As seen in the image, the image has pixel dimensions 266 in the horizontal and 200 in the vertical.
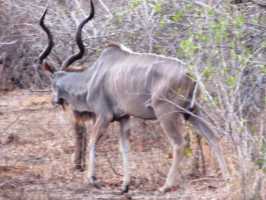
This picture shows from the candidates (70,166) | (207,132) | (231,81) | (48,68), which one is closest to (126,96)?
(207,132)

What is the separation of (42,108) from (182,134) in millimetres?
4736

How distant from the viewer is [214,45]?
5.91 metres

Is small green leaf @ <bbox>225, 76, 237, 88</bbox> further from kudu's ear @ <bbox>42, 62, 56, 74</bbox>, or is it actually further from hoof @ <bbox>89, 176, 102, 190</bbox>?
kudu's ear @ <bbox>42, 62, 56, 74</bbox>

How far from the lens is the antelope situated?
6.81 meters

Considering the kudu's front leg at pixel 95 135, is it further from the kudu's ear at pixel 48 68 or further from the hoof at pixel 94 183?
the kudu's ear at pixel 48 68

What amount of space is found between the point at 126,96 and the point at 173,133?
627 mm

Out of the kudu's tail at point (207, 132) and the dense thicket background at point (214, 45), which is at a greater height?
the dense thicket background at point (214, 45)

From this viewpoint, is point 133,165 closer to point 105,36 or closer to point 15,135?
point 105,36

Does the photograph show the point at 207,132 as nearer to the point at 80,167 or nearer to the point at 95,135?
the point at 95,135

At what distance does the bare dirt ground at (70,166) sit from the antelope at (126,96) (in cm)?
17

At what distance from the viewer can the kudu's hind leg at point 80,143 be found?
7949 mm

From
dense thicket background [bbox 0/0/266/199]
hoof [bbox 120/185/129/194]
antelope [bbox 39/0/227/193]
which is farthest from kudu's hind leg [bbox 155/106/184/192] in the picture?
dense thicket background [bbox 0/0/266/199]

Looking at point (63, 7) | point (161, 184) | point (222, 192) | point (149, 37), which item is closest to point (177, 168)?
point (161, 184)

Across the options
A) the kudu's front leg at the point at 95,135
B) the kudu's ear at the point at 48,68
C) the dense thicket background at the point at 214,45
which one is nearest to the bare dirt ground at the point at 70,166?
the kudu's front leg at the point at 95,135
